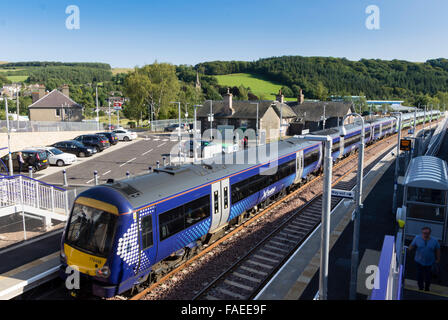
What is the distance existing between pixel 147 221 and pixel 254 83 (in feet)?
464

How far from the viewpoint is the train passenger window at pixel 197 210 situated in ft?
37.1

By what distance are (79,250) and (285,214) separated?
10537mm

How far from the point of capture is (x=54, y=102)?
2621 inches

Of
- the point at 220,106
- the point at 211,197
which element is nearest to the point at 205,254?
the point at 211,197

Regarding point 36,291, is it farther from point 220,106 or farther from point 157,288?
point 220,106

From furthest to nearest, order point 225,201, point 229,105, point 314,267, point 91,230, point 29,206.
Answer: point 229,105, point 29,206, point 225,201, point 314,267, point 91,230

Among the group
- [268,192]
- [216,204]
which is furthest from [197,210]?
[268,192]

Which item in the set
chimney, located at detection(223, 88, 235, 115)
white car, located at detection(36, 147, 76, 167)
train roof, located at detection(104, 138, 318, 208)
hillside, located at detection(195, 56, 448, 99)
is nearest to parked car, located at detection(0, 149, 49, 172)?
white car, located at detection(36, 147, 76, 167)

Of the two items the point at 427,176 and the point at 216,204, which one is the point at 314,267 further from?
the point at 427,176

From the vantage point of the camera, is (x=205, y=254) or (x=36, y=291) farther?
(x=205, y=254)

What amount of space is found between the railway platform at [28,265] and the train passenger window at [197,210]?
4252mm

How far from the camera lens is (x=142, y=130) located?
61.9 meters
